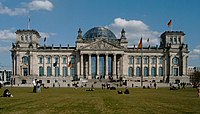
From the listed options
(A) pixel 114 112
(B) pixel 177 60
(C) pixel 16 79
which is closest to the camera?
(A) pixel 114 112

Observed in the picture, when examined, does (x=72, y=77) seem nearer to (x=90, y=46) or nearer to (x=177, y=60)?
(x=90, y=46)

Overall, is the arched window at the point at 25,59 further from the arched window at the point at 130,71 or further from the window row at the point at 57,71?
the arched window at the point at 130,71

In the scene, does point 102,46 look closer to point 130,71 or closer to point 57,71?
point 130,71

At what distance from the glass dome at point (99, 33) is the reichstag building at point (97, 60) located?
847 millimetres

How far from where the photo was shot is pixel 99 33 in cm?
14338

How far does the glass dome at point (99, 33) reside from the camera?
14261 cm

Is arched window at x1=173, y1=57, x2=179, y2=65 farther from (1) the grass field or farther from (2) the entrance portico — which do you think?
(1) the grass field

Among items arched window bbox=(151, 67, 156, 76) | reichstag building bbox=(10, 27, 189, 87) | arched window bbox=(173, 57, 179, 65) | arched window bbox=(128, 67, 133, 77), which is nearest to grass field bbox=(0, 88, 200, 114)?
reichstag building bbox=(10, 27, 189, 87)

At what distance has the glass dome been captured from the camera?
14261 cm

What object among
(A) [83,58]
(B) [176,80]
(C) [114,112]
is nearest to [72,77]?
(A) [83,58]

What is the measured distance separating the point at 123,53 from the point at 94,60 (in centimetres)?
1342

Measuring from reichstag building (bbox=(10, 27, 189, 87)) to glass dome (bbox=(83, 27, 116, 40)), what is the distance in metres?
0.85

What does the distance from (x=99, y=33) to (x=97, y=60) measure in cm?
1720

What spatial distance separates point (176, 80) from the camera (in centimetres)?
13562
